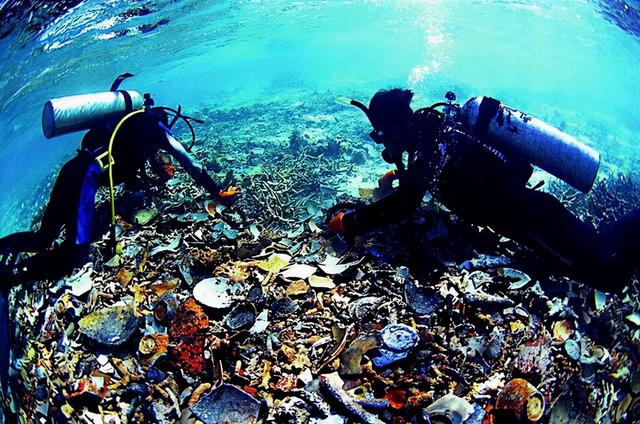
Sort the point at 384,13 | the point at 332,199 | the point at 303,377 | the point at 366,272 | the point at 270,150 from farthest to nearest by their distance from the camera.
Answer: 1. the point at 384,13
2. the point at 270,150
3. the point at 332,199
4. the point at 366,272
5. the point at 303,377

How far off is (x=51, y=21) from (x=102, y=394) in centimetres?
1345

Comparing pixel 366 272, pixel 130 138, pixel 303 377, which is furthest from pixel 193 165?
pixel 303 377

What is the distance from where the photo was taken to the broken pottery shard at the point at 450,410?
280 centimetres

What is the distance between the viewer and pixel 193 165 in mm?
6402

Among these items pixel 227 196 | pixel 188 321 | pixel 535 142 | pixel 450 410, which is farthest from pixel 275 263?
pixel 535 142

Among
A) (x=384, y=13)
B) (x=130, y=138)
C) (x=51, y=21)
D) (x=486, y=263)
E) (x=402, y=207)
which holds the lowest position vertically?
(x=384, y=13)

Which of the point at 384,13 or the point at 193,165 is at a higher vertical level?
the point at 193,165

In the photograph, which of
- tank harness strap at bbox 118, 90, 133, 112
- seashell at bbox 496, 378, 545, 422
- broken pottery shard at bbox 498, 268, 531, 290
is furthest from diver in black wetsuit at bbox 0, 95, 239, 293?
seashell at bbox 496, 378, 545, 422

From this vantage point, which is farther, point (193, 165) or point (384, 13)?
point (384, 13)

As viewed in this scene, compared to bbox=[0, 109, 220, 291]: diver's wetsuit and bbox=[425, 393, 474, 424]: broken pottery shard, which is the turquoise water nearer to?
bbox=[0, 109, 220, 291]: diver's wetsuit

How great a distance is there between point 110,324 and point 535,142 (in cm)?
520

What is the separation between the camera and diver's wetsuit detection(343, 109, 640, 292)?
3.93 metres

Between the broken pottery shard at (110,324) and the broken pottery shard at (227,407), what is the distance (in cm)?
140

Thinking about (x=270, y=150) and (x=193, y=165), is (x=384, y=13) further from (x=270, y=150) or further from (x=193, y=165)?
(x=193, y=165)
